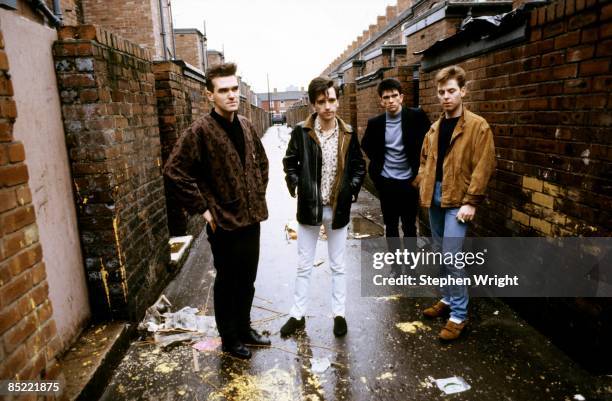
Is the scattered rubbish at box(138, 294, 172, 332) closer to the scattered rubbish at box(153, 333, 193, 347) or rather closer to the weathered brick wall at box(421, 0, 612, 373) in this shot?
the scattered rubbish at box(153, 333, 193, 347)

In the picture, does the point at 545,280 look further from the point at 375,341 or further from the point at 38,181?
the point at 38,181

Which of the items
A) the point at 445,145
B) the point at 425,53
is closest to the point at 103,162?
the point at 445,145

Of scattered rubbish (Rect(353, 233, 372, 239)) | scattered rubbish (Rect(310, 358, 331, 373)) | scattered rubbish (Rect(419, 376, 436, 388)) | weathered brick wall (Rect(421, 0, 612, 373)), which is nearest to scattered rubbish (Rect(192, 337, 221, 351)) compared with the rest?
scattered rubbish (Rect(310, 358, 331, 373))

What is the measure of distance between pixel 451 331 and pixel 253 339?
62.5 inches

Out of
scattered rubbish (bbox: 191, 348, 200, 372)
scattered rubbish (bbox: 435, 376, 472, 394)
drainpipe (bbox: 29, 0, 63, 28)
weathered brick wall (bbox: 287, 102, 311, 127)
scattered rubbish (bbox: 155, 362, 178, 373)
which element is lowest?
scattered rubbish (bbox: 435, 376, 472, 394)

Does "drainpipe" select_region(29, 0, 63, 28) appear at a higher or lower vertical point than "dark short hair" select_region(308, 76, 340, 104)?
higher

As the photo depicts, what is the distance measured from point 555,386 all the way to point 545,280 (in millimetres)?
858

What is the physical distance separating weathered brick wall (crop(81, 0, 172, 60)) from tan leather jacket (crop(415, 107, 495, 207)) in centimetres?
1277

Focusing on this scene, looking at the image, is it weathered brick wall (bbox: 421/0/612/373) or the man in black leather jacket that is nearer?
weathered brick wall (bbox: 421/0/612/373)

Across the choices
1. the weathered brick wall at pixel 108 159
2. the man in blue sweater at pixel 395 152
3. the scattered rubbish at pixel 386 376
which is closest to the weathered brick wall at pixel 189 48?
the weathered brick wall at pixel 108 159

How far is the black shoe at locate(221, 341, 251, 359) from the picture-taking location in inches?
115

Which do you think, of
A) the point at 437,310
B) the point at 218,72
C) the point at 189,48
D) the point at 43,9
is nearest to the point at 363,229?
the point at 437,310

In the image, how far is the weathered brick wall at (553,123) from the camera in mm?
2461

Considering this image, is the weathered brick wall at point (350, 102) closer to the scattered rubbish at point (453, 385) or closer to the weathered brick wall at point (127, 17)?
the weathered brick wall at point (127, 17)
